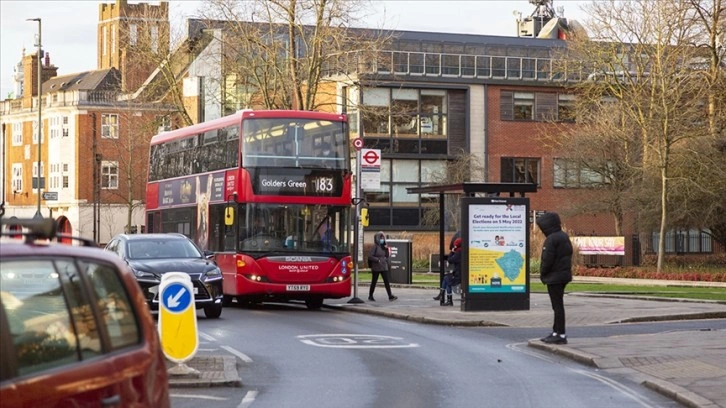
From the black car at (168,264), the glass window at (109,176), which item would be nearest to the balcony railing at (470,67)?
the glass window at (109,176)

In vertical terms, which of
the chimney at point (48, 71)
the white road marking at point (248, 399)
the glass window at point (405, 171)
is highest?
the chimney at point (48, 71)

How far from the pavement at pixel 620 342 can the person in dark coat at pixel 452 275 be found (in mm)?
459

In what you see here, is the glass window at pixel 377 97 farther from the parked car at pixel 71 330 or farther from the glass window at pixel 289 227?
the parked car at pixel 71 330

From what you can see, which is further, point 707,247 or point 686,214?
point 707,247

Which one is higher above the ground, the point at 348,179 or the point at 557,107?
the point at 557,107

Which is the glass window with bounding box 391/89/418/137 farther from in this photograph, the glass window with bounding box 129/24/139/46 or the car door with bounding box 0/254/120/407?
the car door with bounding box 0/254/120/407

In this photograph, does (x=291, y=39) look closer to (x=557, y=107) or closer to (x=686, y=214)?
(x=686, y=214)

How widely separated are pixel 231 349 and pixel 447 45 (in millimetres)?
51557

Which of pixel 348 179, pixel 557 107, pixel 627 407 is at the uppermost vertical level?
pixel 557 107

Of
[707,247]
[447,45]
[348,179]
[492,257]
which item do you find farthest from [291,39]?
[707,247]

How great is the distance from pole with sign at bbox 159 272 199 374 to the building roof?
9053 cm

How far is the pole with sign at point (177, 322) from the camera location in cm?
1345

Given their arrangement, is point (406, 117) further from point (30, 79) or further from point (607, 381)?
point (30, 79)

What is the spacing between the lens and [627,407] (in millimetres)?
12336
